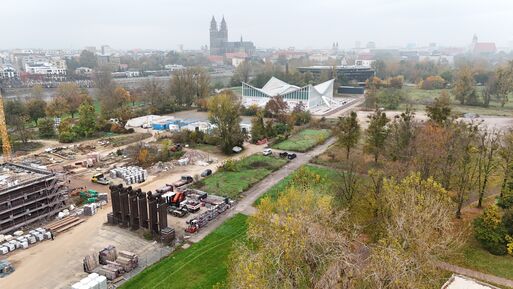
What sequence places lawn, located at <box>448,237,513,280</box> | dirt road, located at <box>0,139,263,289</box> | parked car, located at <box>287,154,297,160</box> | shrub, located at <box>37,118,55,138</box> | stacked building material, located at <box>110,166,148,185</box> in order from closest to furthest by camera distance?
dirt road, located at <box>0,139,263,289</box>, lawn, located at <box>448,237,513,280</box>, stacked building material, located at <box>110,166,148,185</box>, parked car, located at <box>287,154,297,160</box>, shrub, located at <box>37,118,55,138</box>

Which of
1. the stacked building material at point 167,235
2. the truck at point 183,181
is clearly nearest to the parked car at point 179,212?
the stacked building material at point 167,235

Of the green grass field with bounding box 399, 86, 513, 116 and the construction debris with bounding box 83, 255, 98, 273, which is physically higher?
the green grass field with bounding box 399, 86, 513, 116

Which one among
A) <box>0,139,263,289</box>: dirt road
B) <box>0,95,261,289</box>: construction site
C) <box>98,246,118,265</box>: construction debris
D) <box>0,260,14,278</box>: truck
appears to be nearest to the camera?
<box>0,139,263,289</box>: dirt road

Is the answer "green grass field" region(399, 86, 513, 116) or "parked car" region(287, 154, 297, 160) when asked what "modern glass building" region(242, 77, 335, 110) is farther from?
"parked car" region(287, 154, 297, 160)

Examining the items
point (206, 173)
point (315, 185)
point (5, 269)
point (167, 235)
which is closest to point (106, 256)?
point (167, 235)

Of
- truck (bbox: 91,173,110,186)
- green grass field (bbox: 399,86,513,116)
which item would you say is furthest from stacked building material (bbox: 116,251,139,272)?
green grass field (bbox: 399,86,513,116)

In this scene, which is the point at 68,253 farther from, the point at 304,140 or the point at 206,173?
the point at 304,140

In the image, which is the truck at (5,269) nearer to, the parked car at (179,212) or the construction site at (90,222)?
the construction site at (90,222)

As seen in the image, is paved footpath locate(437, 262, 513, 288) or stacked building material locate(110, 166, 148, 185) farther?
stacked building material locate(110, 166, 148, 185)
